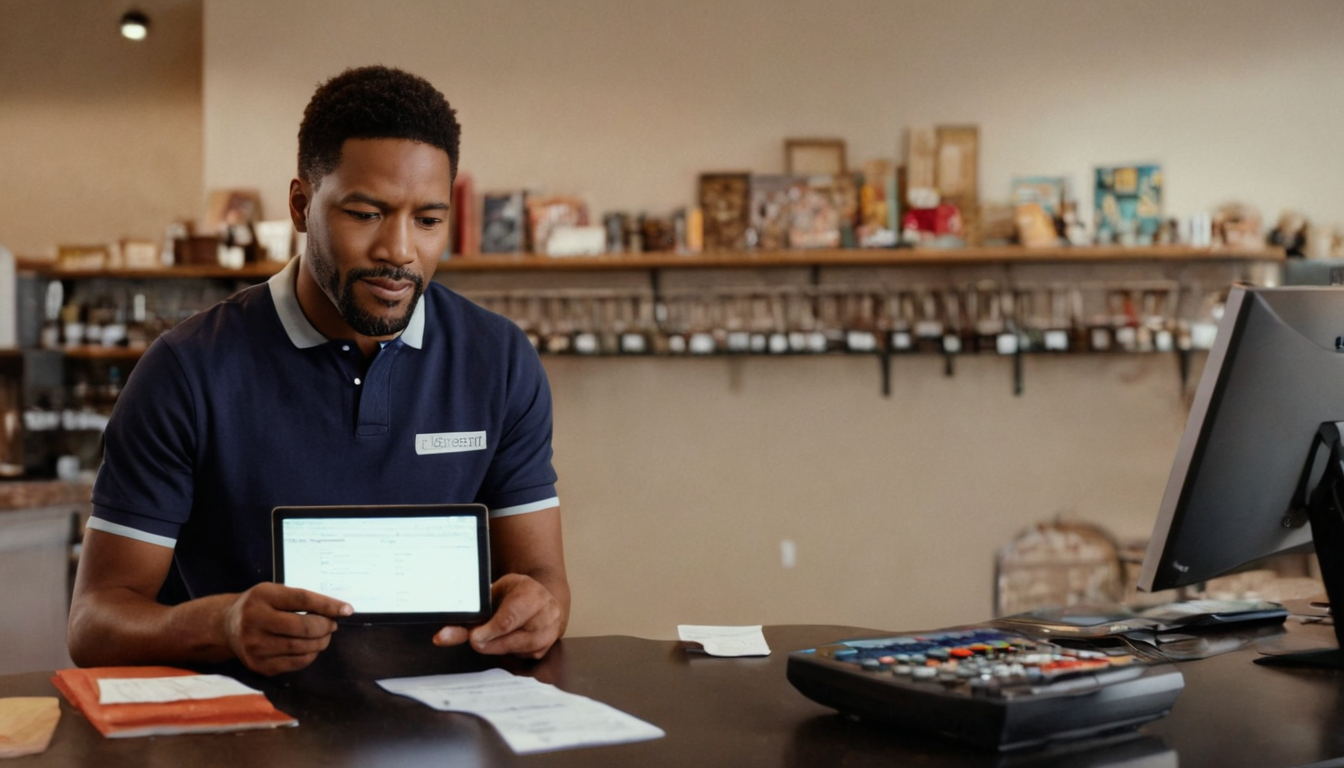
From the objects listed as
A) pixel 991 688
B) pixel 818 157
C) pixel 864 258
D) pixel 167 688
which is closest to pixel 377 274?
pixel 167 688

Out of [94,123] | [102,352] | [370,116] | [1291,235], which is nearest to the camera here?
[370,116]

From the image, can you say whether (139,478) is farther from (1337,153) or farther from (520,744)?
(1337,153)

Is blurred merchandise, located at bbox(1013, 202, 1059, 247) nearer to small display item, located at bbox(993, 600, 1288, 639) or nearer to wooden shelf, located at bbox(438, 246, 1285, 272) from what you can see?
wooden shelf, located at bbox(438, 246, 1285, 272)

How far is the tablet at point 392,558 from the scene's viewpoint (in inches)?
54.6

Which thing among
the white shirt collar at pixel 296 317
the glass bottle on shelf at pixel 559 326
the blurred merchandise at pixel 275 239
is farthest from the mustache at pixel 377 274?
the blurred merchandise at pixel 275 239

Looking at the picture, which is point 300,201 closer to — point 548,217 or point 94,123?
point 548,217

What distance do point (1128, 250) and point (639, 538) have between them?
2289 mm

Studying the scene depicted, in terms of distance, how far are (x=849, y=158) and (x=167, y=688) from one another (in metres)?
4.05

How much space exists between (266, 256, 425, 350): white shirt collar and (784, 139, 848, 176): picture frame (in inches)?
123

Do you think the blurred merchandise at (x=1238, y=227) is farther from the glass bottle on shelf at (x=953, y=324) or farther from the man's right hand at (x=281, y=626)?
the man's right hand at (x=281, y=626)

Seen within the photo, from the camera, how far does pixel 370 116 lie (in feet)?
5.60

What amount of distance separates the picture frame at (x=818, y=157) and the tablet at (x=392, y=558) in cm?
367

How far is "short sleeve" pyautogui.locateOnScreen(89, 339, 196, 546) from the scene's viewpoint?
166cm

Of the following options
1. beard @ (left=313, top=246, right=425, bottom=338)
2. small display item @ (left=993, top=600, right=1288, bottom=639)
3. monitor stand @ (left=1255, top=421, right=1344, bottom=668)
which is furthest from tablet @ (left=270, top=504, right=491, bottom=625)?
monitor stand @ (left=1255, top=421, right=1344, bottom=668)
